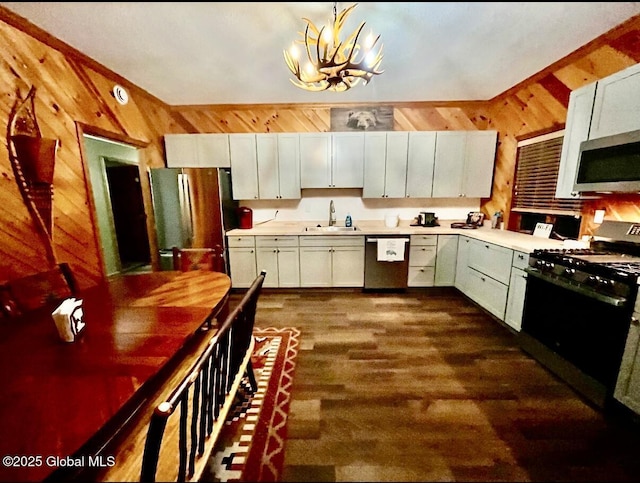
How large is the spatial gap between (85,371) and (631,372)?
2.73 meters

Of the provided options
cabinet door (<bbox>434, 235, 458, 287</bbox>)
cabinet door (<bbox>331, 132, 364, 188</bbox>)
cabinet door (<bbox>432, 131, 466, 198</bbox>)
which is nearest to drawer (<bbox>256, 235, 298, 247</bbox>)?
cabinet door (<bbox>331, 132, 364, 188</bbox>)

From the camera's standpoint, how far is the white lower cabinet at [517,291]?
232 cm

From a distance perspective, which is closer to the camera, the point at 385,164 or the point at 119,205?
the point at 385,164

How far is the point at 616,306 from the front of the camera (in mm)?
1543

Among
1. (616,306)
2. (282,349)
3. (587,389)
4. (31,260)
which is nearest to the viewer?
(616,306)

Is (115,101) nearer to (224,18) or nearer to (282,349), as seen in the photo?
(224,18)

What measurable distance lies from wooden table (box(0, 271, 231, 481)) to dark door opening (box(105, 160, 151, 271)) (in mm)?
2949

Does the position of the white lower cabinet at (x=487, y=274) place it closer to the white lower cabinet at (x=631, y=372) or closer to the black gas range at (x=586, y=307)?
the black gas range at (x=586, y=307)

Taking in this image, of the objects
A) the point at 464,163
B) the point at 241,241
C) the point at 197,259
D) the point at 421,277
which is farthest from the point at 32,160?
the point at 464,163

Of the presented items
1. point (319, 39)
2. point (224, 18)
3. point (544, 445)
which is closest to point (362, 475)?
point (544, 445)

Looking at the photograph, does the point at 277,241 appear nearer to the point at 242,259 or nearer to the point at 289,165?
the point at 242,259

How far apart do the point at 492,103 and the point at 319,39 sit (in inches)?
121

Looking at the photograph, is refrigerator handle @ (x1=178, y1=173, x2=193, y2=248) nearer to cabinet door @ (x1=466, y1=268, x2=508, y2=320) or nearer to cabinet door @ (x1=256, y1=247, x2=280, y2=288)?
cabinet door @ (x1=256, y1=247, x2=280, y2=288)

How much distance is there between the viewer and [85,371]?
984 millimetres
